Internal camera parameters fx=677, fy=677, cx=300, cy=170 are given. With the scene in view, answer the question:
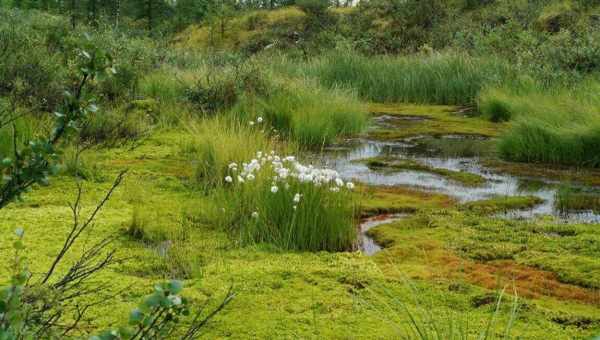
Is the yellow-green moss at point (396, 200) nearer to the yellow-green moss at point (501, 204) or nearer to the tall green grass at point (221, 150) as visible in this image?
the yellow-green moss at point (501, 204)

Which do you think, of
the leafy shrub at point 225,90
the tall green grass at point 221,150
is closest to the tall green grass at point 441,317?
the tall green grass at point 221,150

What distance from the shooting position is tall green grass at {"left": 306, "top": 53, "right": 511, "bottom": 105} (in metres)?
13.5

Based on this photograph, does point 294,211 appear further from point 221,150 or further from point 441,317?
point 221,150

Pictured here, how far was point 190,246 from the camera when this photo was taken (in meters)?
4.12

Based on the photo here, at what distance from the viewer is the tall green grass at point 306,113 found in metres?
8.56

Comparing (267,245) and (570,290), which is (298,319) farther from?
(570,290)

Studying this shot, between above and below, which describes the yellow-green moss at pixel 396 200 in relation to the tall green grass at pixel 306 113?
below

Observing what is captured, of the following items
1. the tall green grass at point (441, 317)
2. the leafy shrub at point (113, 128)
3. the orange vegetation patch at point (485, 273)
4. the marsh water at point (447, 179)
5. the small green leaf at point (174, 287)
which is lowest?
the marsh water at point (447, 179)

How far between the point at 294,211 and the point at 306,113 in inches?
176

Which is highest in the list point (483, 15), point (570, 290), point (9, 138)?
point (483, 15)

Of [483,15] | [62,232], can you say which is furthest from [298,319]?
[483,15]

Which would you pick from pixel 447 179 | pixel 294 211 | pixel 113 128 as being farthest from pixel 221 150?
pixel 447 179

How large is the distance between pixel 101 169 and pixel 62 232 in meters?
2.10

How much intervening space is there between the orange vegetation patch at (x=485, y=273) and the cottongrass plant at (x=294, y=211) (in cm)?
41
